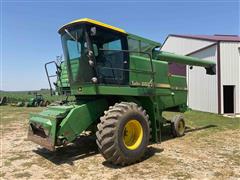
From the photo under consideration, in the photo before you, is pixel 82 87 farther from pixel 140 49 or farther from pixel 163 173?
pixel 163 173

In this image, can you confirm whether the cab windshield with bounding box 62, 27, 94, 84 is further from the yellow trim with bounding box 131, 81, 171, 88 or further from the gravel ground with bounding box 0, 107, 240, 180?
the gravel ground with bounding box 0, 107, 240, 180

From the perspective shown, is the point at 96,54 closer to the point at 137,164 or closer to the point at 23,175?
the point at 137,164

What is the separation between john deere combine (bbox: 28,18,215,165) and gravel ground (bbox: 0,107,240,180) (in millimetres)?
436

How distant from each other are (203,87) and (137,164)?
14097mm

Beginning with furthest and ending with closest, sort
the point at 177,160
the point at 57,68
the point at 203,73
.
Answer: the point at 203,73, the point at 57,68, the point at 177,160

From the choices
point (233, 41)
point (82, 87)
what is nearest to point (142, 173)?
point (82, 87)

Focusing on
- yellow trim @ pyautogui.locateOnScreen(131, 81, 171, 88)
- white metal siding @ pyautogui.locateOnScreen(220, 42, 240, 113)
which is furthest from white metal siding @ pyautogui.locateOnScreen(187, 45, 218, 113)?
yellow trim @ pyautogui.locateOnScreen(131, 81, 171, 88)

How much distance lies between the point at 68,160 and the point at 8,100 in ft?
100

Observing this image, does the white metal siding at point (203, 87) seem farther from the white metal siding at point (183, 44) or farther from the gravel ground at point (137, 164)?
the gravel ground at point (137, 164)

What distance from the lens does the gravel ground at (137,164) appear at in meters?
5.59

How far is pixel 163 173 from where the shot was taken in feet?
18.4

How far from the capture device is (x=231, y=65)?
1758 cm

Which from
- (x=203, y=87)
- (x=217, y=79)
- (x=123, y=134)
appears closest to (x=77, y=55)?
(x=123, y=134)

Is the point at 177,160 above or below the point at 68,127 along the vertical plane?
below
